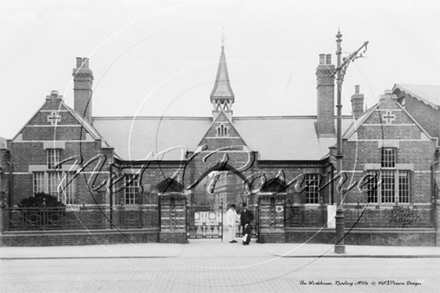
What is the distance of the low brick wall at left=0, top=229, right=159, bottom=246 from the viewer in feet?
72.6

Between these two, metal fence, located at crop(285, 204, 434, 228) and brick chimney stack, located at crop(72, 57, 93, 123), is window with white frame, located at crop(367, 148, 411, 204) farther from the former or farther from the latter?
brick chimney stack, located at crop(72, 57, 93, 123)

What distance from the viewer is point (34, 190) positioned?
94.9 feet

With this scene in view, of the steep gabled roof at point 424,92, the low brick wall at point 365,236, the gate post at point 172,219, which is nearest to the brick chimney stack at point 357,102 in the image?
the steep gabled roof at point 424,92

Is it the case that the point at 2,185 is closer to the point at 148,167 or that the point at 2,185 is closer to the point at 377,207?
the point at 148,167

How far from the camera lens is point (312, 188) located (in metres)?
32.1

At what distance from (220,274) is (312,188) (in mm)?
18887

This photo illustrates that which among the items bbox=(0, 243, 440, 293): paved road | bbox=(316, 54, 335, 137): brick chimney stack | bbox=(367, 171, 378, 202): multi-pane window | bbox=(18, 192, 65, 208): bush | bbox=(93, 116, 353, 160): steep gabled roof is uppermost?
bbox=(316, 54, 335, 137): brick chimney stack

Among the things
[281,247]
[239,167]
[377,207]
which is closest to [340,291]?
[281,247]

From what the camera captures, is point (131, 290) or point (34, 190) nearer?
point (131, 290)

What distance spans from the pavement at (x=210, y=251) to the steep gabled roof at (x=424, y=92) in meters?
10.6

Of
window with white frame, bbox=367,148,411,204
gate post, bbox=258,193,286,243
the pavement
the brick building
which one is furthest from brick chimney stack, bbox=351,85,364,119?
gate post, bbox=258,193,286,243

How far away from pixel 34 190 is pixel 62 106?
504cm

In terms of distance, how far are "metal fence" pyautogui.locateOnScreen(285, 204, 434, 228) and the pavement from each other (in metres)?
1.92

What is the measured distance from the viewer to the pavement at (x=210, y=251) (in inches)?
738
